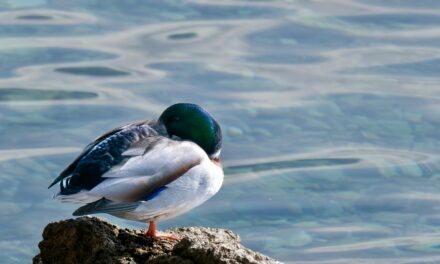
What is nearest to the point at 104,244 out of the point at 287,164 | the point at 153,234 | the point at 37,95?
the point at 153,234

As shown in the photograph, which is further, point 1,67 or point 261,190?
point 1,67

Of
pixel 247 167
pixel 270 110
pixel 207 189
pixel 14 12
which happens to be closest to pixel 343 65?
pixel 270 110

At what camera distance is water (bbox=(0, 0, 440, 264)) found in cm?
949

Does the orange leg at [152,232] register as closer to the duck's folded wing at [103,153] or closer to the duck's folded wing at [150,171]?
the duck's folded wing at [150,171]

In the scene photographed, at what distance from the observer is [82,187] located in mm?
5855

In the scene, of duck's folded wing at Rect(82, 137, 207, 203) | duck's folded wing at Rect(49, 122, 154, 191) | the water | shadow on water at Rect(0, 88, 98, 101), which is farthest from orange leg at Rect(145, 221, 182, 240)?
shadow on water at Rect(0, 88, 98, 101)

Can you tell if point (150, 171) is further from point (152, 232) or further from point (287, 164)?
point (287, 164)

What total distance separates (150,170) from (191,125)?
1.26ft

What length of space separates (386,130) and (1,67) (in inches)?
136

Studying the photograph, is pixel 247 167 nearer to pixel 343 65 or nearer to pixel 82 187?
pixel 343 65

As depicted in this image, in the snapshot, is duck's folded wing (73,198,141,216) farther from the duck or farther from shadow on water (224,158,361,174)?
shadow on water (224,158,361,174)

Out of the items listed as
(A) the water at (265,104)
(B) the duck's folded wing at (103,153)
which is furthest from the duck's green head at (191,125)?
(A) the water at (265,104)

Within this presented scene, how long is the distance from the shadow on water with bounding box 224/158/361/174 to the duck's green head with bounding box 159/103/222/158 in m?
3.74

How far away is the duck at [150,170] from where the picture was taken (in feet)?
19.3
